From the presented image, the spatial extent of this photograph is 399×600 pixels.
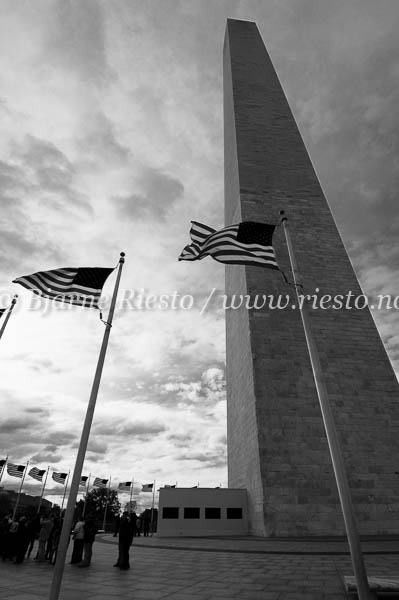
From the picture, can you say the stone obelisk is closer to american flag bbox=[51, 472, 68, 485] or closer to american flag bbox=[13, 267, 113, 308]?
american flag bbox=[13, 267, 113, 308]

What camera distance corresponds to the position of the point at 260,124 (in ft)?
114

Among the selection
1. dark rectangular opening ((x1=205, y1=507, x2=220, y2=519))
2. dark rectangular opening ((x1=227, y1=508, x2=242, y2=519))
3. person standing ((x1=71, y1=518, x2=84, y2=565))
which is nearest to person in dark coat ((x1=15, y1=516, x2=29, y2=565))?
person standing ((x1=71, y1=518, x2=84, y2=565))

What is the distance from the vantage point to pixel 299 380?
67.7 feet

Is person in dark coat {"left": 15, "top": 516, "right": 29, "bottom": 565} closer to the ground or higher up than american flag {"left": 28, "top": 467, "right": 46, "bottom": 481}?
closer to the ground

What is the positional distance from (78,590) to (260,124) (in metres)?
37.3

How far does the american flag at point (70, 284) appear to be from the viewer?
9391 millimetres

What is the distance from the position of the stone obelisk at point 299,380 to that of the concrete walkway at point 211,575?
5.52m

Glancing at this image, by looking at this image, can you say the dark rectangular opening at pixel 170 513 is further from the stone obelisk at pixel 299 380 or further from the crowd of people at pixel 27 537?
the crowd of people at pixel 27 537

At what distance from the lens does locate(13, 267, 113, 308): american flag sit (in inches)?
370

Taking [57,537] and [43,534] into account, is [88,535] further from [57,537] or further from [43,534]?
[43,534]

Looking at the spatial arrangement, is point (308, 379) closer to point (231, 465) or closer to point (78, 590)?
point (231, 465)

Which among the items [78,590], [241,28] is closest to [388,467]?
[78,590]

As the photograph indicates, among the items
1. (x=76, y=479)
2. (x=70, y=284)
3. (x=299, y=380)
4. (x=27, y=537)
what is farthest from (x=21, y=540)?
(x=299, y=380)

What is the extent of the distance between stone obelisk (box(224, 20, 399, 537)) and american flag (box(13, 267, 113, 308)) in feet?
43.5
